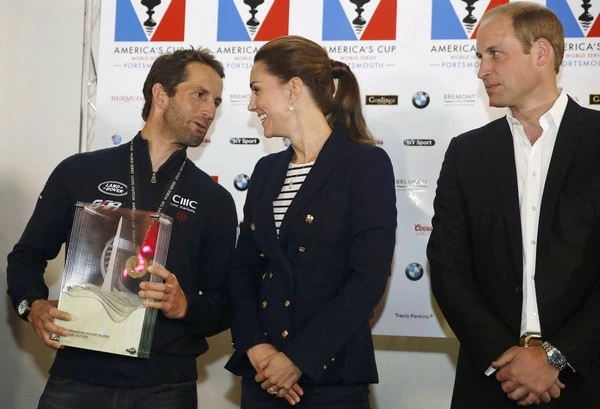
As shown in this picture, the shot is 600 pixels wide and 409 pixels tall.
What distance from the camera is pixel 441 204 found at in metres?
3.14

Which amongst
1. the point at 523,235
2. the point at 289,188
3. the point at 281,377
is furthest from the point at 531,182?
the point at 281,377

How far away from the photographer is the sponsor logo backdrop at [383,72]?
4.18 m

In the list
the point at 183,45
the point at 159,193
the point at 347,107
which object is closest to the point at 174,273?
the point at 159,193

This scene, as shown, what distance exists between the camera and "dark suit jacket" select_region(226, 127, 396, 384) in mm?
2857

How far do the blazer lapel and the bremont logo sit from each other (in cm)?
119

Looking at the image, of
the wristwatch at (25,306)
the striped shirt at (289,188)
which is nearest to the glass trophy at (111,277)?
the wristwatch at (25,306)

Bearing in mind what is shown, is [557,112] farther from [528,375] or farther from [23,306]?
[23,306]

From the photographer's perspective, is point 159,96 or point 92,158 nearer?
point 92,158

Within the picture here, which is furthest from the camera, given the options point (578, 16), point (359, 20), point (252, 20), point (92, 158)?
point (252, 20)

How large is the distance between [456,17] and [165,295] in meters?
2.36

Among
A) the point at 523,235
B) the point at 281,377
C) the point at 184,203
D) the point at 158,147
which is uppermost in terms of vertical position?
the point at 158,147

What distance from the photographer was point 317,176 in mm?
3070

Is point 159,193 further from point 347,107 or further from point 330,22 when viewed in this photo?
point 330,22

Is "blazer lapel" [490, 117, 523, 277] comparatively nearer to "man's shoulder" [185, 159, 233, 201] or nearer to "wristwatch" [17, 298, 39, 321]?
"man's shoulder" [185, 159, 233, 201]
